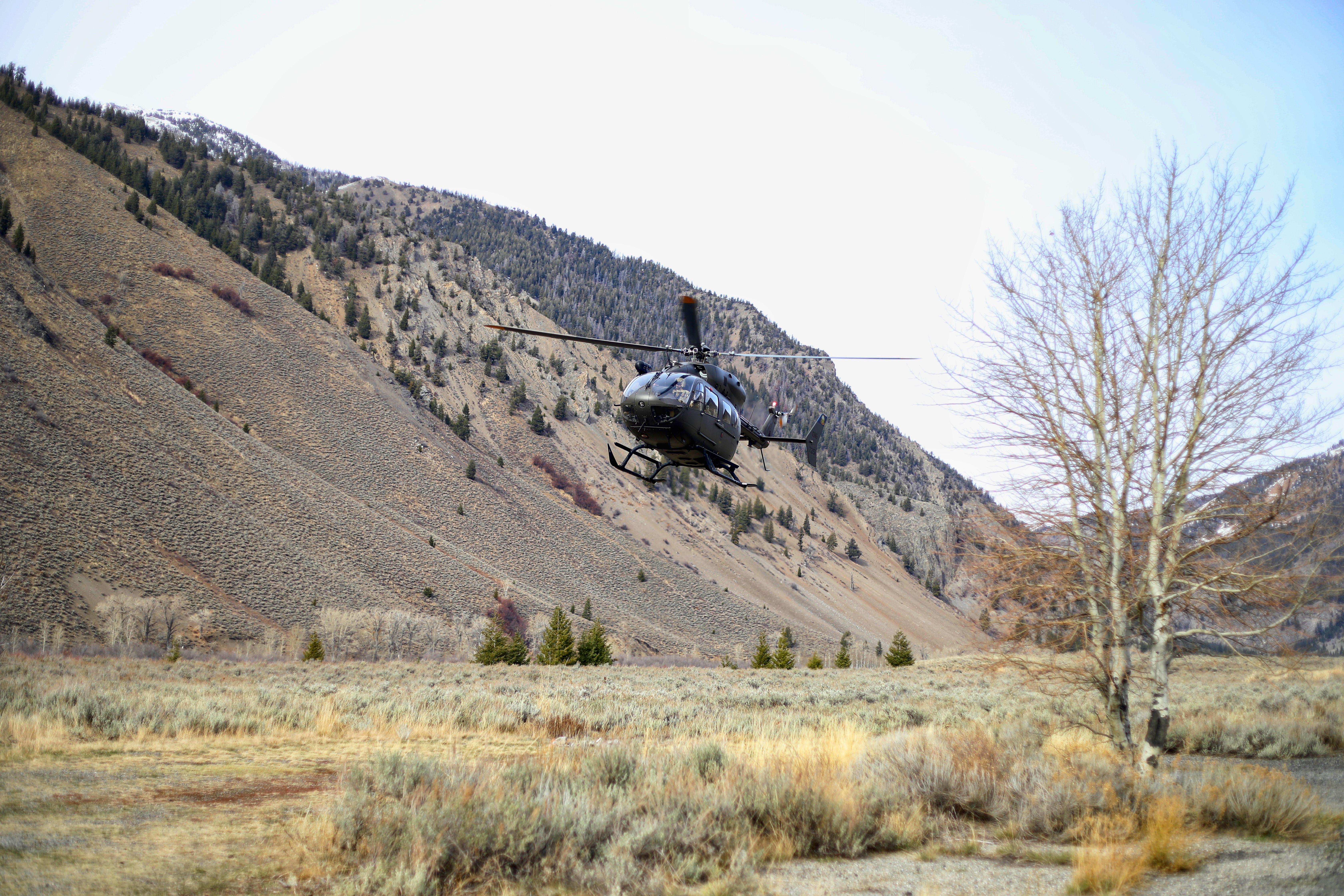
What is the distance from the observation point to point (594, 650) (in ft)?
124

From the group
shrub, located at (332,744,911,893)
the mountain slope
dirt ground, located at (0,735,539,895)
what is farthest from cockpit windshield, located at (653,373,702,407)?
the mountain slope

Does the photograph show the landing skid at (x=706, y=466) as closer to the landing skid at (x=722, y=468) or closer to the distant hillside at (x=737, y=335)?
the landing skid at (x=722, y=468)

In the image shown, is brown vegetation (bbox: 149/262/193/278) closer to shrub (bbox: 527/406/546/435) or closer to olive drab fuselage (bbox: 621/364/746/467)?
shrub (bbox: 527/406/546/435)

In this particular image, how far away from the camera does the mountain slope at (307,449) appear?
4247 cm

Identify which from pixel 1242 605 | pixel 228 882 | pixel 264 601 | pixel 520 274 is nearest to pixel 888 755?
pixel 1242 605

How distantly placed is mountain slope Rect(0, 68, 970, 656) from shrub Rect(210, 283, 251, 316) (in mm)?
472

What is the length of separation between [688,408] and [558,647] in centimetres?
2484

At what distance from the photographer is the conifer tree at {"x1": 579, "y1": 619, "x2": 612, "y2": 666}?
37.3m

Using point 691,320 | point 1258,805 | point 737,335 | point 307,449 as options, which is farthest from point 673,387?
point 737,335

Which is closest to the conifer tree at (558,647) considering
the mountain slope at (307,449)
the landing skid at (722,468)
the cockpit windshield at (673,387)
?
the mountain slope at (307,449)

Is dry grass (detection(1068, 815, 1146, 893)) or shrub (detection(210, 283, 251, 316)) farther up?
shrub (detection(210, 283, 251, 316))

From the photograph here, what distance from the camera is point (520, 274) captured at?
177m

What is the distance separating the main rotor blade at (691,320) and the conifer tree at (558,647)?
23049 millimetres

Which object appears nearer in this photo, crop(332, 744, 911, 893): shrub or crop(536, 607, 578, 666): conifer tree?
crop(332, 744, 911, 893): shrub
